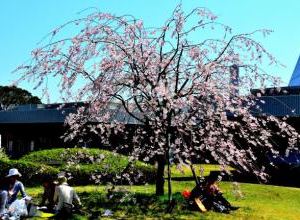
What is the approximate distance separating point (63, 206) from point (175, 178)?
11.9 m

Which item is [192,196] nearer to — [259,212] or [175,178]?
[259,212]

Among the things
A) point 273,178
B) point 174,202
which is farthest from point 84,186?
point 273,178

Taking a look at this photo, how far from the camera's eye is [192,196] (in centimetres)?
1371

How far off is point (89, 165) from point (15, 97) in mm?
72403

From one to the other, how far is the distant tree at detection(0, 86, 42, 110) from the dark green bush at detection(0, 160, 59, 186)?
2739 inches

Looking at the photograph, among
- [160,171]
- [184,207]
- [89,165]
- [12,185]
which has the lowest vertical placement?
[184,207]

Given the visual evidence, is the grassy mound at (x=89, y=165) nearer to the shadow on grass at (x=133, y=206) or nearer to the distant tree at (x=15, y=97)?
the shadow on grass at (x=133, y=206)

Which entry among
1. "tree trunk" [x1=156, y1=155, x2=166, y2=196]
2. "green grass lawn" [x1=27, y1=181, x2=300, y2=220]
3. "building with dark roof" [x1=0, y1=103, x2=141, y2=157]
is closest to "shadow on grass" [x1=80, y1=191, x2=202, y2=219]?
"green grass lawn" [x1=27, y1=181, x2=300, y2=220]

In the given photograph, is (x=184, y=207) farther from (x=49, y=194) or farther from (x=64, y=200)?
(x=49, y=194)

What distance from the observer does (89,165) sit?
20547mm

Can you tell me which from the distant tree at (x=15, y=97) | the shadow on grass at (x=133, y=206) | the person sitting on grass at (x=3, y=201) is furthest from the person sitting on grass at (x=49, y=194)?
the distant tree at (x=15, y=97)

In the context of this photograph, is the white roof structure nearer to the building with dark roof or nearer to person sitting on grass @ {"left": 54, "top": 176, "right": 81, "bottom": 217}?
the building with dark roof

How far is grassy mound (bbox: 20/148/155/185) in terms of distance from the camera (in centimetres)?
1931

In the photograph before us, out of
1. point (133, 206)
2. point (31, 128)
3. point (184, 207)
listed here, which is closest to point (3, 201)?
point (133, 206)
